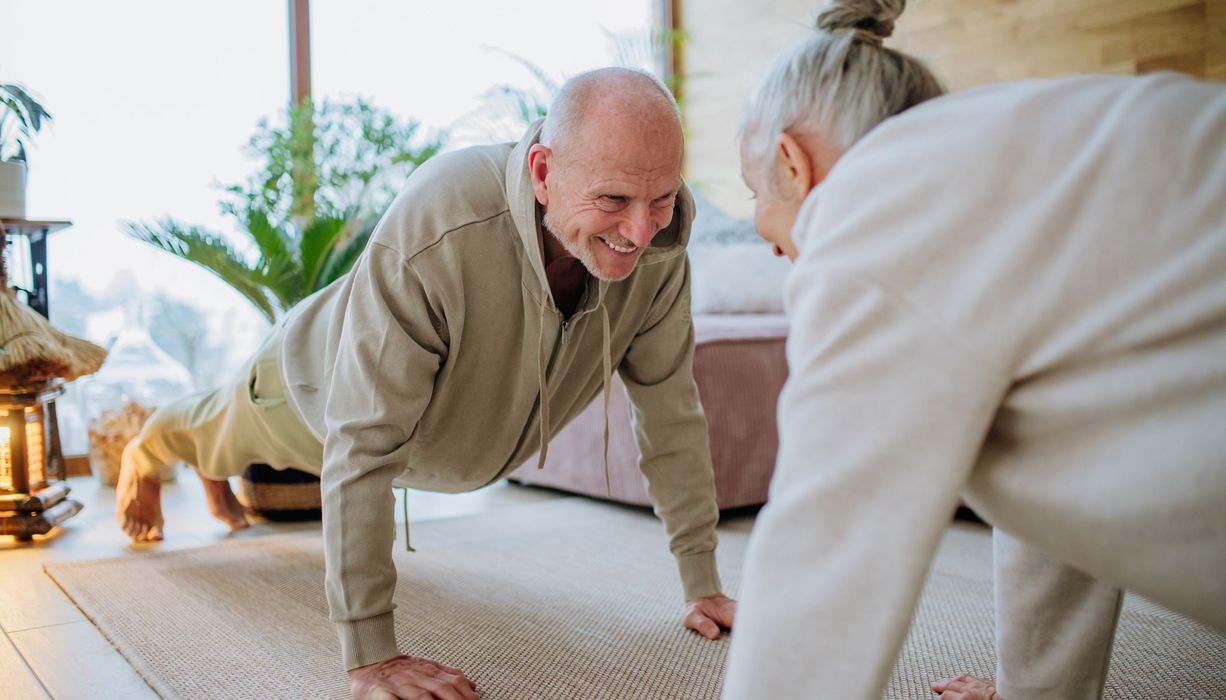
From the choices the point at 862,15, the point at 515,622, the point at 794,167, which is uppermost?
the point at 862,15

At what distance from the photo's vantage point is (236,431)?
7.20 feet

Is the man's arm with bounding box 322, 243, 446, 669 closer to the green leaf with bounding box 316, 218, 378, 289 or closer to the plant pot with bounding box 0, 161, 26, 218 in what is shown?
the green leaf with bounding box 316, 218, 378, 289

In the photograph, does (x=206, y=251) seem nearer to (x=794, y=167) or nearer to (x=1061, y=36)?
(x=794, y=167)

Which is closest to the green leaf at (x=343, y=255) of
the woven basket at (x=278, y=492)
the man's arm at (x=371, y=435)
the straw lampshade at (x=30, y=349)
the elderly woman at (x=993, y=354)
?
the woven basket at (x=278, y=492)

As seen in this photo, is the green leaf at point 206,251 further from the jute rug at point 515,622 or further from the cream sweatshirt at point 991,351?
the cream sweatshirt at point 991,351

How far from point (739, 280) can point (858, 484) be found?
3000mm

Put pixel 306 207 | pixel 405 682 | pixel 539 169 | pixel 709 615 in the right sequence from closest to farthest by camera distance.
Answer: pixel 405 682 → pixel 539 169 → pixel 709 615 → pixel 306 207

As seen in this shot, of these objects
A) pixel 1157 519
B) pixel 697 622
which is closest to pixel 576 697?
pixel 697 622

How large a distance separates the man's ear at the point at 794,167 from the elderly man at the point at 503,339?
48 cm

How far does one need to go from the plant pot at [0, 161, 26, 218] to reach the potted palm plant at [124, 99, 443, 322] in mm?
362

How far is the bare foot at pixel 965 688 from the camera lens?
52.8 inches

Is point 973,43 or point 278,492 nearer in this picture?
point 278,492

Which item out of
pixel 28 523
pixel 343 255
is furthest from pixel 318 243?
pixel 28 523

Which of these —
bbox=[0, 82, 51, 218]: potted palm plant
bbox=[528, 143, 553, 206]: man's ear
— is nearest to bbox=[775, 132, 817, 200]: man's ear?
bbox=[528, 143, 553, 206]: man's ear
